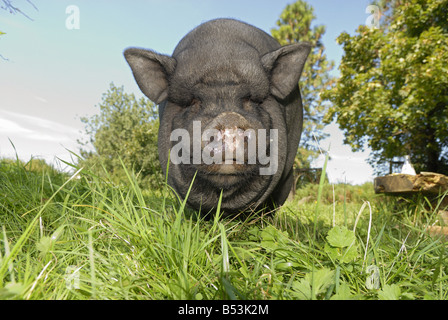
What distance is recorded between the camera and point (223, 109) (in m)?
2.94

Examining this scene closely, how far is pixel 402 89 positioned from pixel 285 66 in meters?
10.5

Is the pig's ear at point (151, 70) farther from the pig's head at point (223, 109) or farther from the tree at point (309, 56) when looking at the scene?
the tree at point (309, 56)

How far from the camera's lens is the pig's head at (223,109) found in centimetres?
292

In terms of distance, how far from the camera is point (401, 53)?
12000 mm

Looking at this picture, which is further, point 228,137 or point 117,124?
point 117,124

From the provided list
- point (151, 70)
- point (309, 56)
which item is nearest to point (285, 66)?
point (151, 70)

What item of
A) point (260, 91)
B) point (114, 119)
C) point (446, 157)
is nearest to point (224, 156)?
point (260, 91)

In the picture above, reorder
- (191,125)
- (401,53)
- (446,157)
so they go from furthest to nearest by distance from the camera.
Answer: (446,157) → (401,53) → (191,125)
